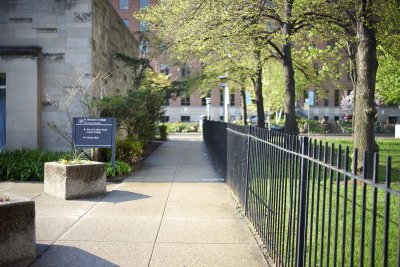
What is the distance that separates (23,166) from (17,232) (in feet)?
21.4

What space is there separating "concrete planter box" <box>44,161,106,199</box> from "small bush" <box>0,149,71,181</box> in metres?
1.70

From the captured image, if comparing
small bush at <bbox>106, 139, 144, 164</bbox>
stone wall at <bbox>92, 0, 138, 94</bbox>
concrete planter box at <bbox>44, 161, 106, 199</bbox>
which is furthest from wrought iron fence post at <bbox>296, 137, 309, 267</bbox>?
small bush at <bbox>106, 139, 144, 164</bbox>

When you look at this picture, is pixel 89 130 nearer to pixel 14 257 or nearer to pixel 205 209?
pixel 205 209

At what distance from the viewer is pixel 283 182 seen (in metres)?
4.98

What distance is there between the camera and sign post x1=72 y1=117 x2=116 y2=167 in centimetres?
1120

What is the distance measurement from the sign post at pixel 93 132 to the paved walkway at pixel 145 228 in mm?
1236

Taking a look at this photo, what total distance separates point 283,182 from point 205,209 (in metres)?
3.24

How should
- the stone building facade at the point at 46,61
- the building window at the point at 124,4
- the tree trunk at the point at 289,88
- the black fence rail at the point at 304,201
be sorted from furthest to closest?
the building window at the point at 124,4 < the tree trunk at the point at 289,88 < the stone building facade at the point at 46,61 < the black fence rail at the point at 304,201

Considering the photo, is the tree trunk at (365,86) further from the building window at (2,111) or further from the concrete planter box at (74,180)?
the building window at (2,111)

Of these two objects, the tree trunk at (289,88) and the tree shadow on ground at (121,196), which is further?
the tree trunk at (289,88)

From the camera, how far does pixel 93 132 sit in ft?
36.9

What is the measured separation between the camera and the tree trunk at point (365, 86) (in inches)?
405

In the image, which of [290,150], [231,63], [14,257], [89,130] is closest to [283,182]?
[290,150]

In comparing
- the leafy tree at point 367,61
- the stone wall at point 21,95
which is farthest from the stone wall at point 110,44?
the leafy tree at point 367,61
